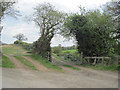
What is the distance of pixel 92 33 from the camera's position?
13344 millimetres

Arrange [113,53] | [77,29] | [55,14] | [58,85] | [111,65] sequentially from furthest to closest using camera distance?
[55,14]
[77,29]
[113,53]
[111,65]
[58,85]

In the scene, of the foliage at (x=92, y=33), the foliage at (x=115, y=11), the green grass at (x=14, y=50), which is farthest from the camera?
the green grass at (x=14, y=50)

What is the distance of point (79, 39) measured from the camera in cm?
1448

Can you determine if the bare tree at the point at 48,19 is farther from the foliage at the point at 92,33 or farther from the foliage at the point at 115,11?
the foliage at the point at 115,11

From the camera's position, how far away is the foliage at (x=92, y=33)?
12.9 meters

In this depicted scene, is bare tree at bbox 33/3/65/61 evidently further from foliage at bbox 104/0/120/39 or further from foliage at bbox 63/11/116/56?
foliage at bbox 104/0/120/39

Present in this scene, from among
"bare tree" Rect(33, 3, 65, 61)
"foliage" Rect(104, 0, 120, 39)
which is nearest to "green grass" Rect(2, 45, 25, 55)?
"bare tree" Rect(33, 3, 65, 61)

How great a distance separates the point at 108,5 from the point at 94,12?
3.29m

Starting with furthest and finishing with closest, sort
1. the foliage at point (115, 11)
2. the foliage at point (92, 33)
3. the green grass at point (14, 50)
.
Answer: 1. the green grass at point (14, 50)
2. the foliage at point (92, 33)
3. the foliage at point (115, 11)

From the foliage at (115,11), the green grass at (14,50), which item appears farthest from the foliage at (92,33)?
the green grass at (14,50)

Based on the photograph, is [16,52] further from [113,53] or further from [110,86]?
[110,86]

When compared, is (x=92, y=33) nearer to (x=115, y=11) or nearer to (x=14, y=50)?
(x=115, y=11)

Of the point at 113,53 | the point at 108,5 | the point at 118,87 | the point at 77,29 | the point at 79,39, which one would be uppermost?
the point at 108,5

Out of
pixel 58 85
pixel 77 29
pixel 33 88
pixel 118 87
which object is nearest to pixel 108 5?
pixel 77 29
